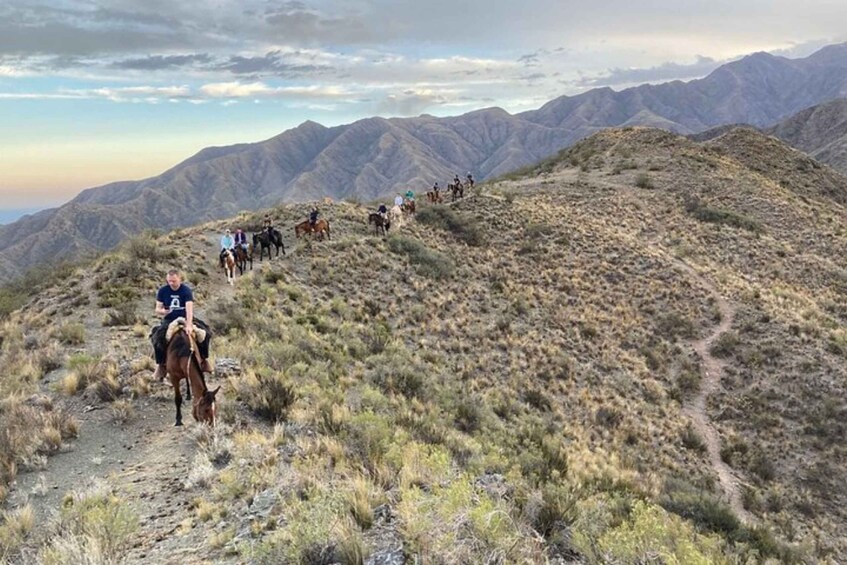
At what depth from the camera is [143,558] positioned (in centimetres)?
597

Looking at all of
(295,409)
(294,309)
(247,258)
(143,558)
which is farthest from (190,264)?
(143,558)

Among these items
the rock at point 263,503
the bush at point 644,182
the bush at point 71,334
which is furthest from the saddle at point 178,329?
the bush at point 644,182

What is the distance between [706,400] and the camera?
862 inches

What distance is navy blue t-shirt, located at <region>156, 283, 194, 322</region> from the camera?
1043cm

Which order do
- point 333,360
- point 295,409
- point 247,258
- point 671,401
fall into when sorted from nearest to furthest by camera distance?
point 295,409, point 333,360, point 671,401, point 247,258

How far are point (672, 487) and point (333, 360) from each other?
400 inches

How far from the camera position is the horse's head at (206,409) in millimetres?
9156

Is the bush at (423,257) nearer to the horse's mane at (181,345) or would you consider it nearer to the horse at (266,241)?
the horse at (266,241)

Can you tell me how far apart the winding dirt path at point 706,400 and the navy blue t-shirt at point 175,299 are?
1467 centimetres

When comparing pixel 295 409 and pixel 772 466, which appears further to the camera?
pixel 772 466

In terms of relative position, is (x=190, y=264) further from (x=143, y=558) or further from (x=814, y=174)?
(x=814, y=174)

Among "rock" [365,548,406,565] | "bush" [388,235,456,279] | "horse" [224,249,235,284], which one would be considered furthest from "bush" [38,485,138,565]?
"bush" [388,235,456,279]

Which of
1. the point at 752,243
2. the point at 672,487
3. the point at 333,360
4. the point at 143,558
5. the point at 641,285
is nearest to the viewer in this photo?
the point at 143,558

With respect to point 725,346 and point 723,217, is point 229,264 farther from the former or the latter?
point 723,217
